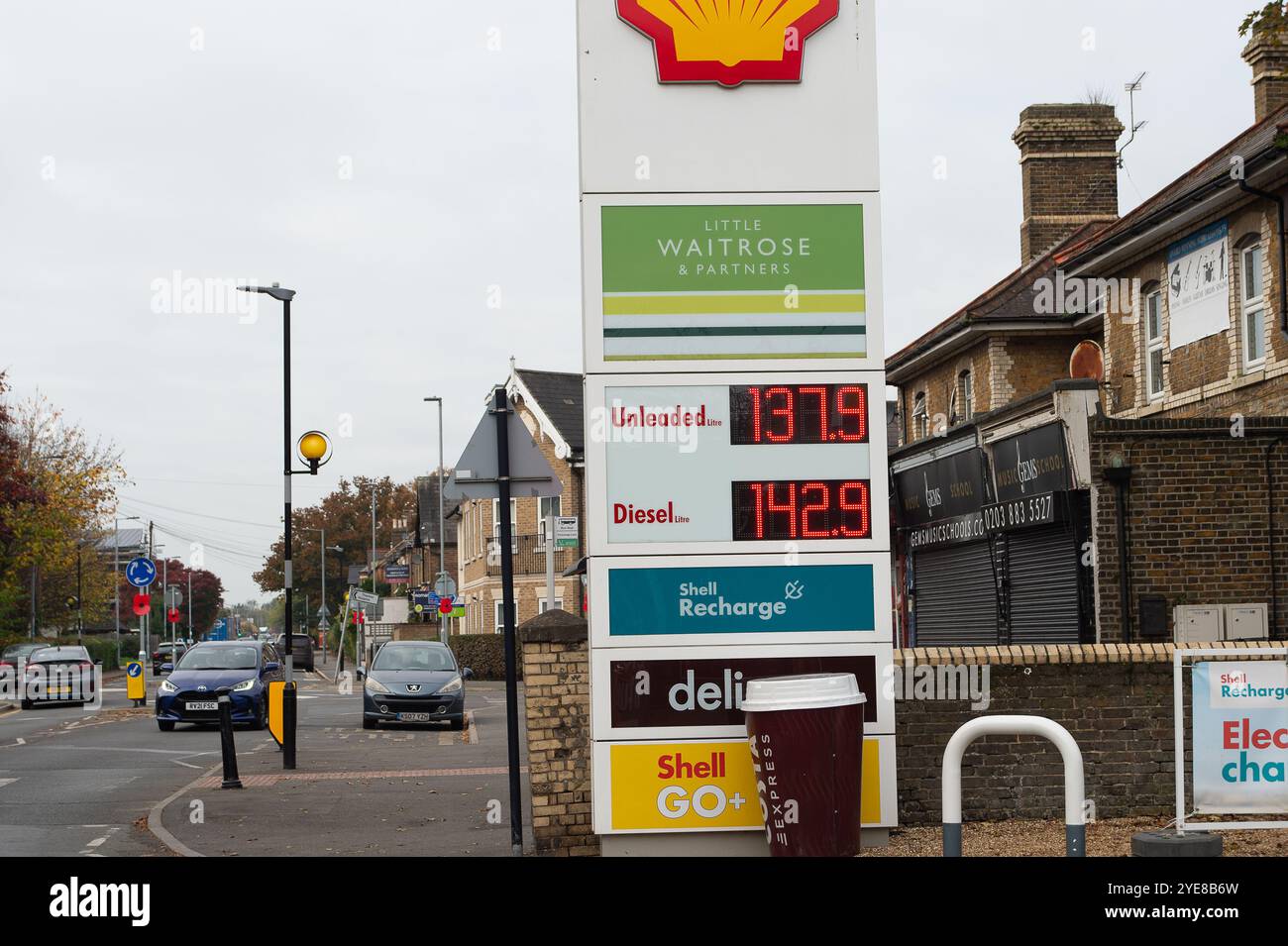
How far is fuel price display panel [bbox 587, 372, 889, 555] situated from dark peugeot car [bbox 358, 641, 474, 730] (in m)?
16.6

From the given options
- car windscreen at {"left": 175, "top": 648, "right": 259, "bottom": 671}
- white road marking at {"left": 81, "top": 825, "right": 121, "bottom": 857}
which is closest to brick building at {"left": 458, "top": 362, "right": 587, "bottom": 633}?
car windscreen at {"left": 175, "top": 648, "right": 259, "bottom": 671}

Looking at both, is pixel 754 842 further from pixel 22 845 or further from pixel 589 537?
pixel 22 845

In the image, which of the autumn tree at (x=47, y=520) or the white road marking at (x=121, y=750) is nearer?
the white road marking at (x=121, y=750)

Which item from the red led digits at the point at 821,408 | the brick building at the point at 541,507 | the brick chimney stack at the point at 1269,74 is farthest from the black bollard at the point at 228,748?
the brick building at the point at 541,507

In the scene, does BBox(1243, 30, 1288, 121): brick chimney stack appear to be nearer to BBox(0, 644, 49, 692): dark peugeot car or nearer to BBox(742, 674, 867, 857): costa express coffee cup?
BBox(742, 674, 867, 857): costa express coffee cup

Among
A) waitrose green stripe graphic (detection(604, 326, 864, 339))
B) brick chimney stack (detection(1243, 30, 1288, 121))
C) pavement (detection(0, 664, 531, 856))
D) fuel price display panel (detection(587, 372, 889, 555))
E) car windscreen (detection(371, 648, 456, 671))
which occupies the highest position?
brick chimney stack (detection(1243, 30, 1288, 121))

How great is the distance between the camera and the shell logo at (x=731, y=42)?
1014 cm

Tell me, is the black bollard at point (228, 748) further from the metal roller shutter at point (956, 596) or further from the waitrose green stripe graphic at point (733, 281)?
the metal roller shutter at point (956, 596)

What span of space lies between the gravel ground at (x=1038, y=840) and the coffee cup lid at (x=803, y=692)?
1.29m

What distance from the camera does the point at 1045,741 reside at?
37.7 ft

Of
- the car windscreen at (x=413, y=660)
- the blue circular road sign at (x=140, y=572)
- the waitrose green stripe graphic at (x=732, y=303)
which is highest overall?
the waitrose green stripe graphic at (x=732, y=303)

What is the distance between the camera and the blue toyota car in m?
25.8

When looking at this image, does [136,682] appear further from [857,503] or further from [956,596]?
[857,503]

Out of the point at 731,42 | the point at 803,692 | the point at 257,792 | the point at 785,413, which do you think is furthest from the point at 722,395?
the point at 257,792
